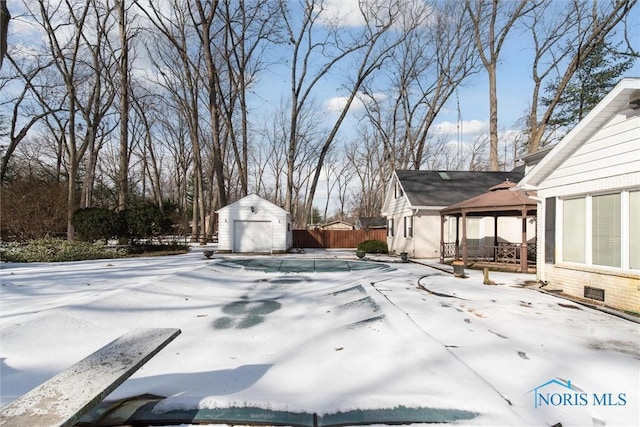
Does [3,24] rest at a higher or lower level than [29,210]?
higher

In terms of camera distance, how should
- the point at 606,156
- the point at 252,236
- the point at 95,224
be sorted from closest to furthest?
1. the point at 606,156
2. the point at 95,224
3. the point at 252,236

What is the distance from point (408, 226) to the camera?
59.8 ft

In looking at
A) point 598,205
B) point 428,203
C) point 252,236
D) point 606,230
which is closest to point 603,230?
point 606,230

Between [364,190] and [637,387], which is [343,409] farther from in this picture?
[364,190]

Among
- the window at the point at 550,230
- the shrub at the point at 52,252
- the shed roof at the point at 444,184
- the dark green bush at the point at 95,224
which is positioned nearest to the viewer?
the window at the point at 550,230

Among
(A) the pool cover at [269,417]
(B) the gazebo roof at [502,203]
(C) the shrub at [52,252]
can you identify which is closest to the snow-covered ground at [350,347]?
(A) the pool cover at [269,417]

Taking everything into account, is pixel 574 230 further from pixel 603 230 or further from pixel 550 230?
pixel 603 230

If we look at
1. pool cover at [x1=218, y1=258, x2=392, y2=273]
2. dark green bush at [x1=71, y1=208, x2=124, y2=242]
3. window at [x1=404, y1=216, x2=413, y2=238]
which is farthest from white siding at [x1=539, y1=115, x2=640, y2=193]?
dark green bush at [x1=71, y1=208, x2=124, y2=242]

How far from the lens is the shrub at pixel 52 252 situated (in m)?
13.0

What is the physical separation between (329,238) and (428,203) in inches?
405

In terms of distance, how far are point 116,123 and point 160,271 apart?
89.2 feet

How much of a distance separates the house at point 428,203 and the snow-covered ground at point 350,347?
8941 millimetres

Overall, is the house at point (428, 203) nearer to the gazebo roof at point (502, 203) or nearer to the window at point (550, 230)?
the gazebo roof at point (502, 203)

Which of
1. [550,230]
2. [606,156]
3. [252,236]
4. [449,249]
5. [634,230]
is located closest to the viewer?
[634,230]
